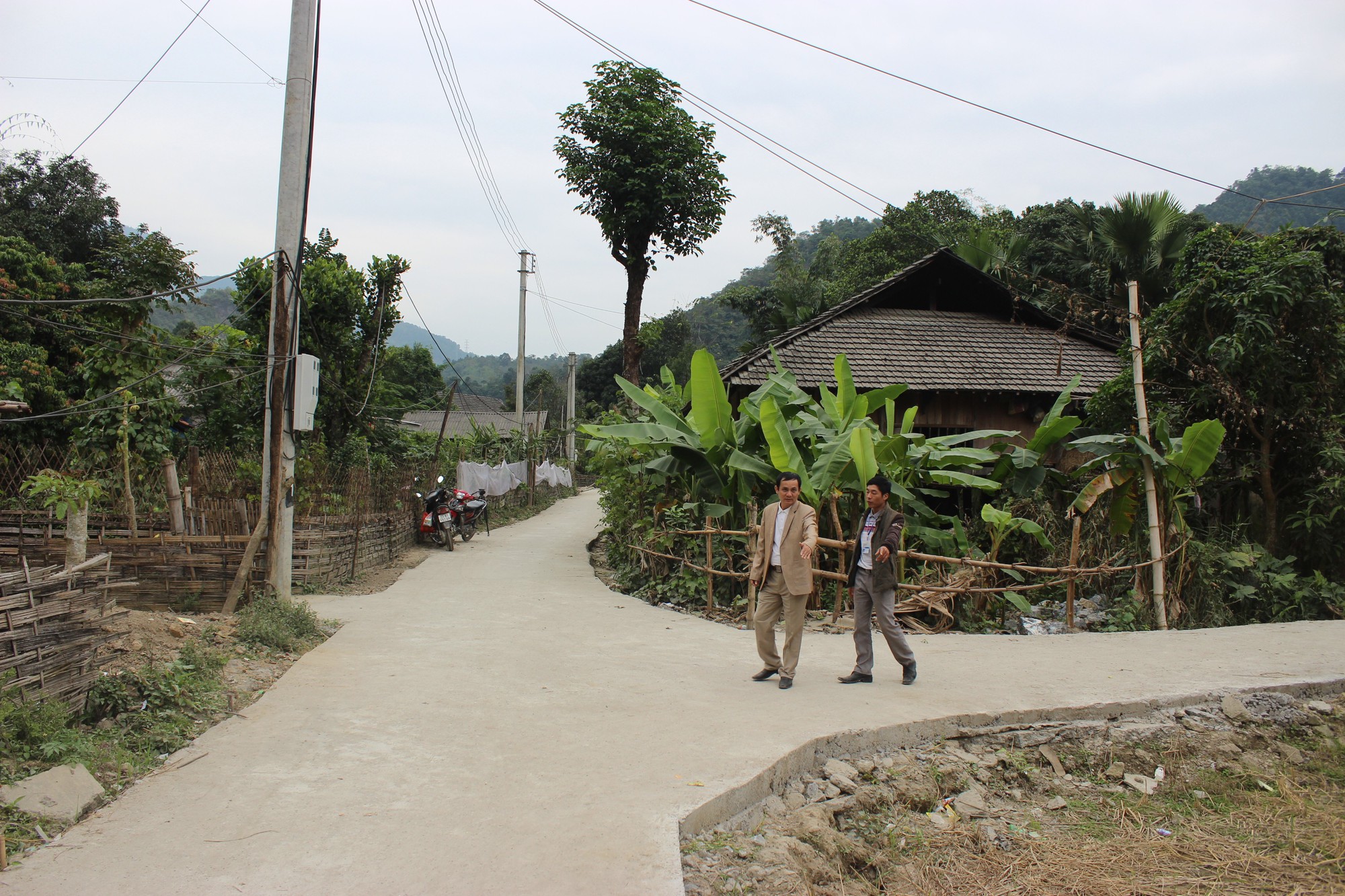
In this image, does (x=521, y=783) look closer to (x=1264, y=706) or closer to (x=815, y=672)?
(x=815, y=672)

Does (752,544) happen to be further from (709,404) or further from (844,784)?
(844,784)

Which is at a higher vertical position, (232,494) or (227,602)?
(232,494)

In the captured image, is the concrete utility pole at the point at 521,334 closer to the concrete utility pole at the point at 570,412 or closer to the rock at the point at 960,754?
the concrete utility pole at the point at 570,412

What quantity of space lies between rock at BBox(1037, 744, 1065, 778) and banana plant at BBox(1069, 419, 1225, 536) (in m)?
4.25

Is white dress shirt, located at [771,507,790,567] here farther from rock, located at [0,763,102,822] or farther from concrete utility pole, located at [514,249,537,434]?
concrete utility pole, located at [514,249,537,434]

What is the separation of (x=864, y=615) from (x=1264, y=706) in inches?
121

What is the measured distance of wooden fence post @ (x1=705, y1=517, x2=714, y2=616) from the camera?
31.9 ft

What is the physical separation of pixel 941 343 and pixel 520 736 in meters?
12.0

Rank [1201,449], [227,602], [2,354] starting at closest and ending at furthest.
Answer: [227,602]
[1201,449]
[2,354]

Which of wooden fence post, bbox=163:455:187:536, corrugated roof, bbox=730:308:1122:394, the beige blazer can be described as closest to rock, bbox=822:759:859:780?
the beige blazer

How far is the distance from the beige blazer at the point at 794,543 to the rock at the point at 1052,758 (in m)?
1.80

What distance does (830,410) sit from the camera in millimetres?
10344

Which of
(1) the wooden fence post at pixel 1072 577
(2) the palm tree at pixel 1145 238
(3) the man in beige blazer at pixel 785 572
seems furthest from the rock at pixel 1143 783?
(2) the palm tree at pixel 1145 238

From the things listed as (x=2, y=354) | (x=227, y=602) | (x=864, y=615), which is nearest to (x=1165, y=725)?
(x=864, y=615)
